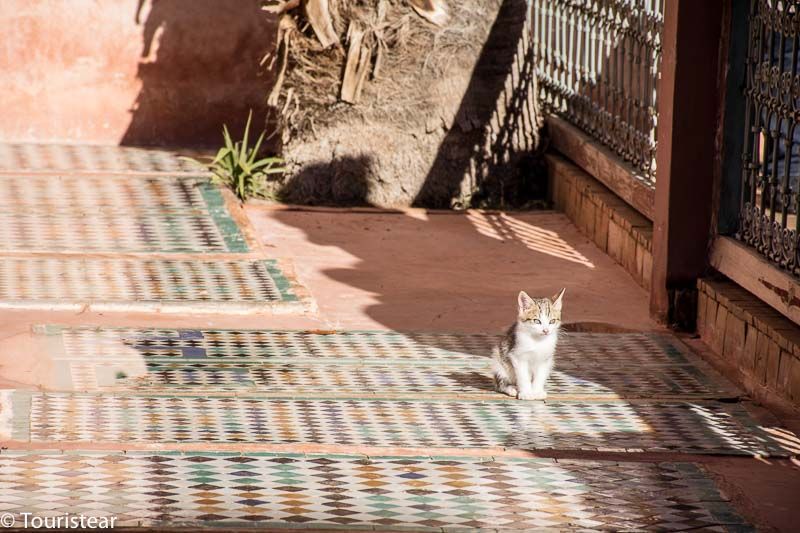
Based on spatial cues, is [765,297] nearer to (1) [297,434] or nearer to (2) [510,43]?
(1) [297,434]

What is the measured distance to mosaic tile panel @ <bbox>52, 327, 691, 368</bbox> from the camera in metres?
7.75

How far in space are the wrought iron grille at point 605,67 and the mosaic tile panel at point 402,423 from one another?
3.29 meters

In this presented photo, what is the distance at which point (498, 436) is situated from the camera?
653cm

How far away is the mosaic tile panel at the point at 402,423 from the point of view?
6.36 m

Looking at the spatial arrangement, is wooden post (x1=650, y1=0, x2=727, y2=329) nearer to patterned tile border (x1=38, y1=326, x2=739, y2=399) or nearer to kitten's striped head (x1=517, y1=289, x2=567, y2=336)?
patterned tile border (x1=38, y1=326, x2=739, y2=399)

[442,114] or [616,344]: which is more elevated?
[442,114]

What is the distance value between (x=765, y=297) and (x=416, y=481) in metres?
2.63

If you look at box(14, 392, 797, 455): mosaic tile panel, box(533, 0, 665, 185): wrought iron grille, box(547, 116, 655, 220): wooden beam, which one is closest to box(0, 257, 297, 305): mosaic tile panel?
box(14, 392, 797, 455): mosaic tile panel

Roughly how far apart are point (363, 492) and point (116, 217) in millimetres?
5530

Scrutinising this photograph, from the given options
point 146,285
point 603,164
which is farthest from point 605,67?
point 146,285

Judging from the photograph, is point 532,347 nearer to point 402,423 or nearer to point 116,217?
point 402,423

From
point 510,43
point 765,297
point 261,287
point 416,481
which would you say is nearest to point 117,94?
point 510,43

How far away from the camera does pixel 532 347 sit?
7102 mm

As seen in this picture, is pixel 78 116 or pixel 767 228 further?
pixel 78 116
